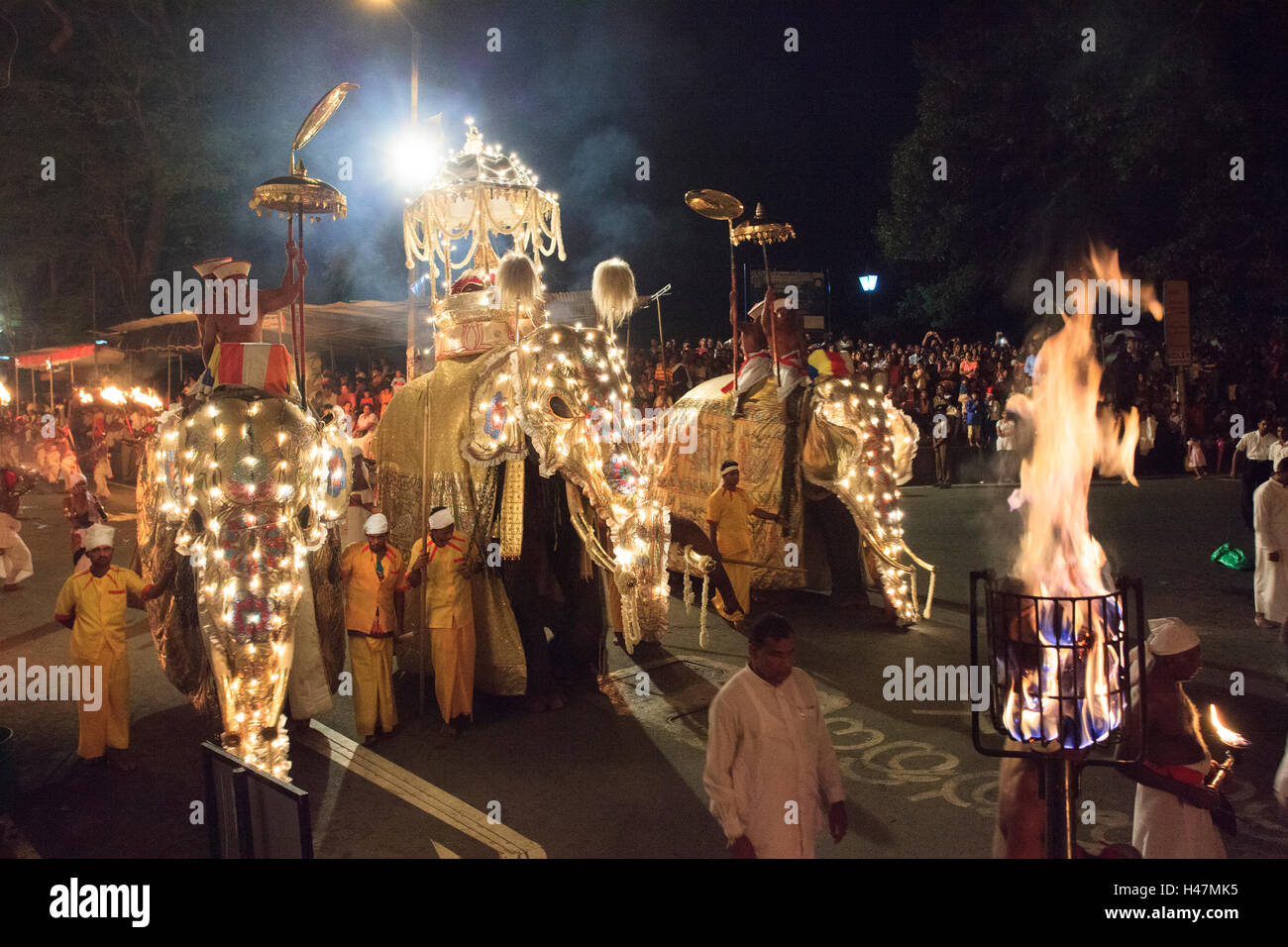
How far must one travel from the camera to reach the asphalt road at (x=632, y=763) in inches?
198

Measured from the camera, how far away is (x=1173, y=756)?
12.6 feet

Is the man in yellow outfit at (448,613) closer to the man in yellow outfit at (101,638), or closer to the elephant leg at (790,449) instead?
the man in yellow outfit at (101,638)

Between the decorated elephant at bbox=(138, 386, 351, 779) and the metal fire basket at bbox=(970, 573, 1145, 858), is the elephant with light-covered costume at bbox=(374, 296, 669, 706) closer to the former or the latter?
the decorated elephant at bbox=(138, 386, 351, 779)

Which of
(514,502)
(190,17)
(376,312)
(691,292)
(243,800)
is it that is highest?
(190,17)

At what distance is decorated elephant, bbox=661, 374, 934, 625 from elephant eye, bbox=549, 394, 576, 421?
250 cm

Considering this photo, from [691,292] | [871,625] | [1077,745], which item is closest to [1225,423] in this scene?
[691,292]

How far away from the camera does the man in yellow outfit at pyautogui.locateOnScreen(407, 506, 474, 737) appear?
259 inches

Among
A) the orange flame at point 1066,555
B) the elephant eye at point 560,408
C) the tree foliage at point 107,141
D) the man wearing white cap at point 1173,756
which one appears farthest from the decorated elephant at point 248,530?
the tree foliage at point 107,141

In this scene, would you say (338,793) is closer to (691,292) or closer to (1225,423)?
(1225,423)

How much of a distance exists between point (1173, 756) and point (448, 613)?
4.24 metres

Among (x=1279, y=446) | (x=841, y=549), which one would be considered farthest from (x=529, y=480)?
(x=1279, y=446)

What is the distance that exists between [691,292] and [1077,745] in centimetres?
2289

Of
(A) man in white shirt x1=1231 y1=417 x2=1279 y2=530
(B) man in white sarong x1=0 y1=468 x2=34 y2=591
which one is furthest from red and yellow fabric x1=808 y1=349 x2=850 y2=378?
(B) man in white sarong x1=0 y1=468 x2=34 y2=591
